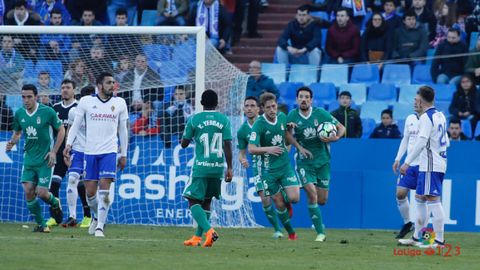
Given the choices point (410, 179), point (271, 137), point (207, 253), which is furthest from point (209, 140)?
point (410, 179)

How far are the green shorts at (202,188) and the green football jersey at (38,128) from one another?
3.99 m

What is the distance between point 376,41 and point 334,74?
1150 mm

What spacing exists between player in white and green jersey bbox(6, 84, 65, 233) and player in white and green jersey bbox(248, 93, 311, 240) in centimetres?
336

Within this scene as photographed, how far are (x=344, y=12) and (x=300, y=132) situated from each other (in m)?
8.00

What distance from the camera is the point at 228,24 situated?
1013 inches

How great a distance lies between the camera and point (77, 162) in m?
19.6

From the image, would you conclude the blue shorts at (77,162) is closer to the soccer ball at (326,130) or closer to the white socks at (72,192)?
the white socks at (72,192)

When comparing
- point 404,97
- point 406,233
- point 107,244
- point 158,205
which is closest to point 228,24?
point 404,97

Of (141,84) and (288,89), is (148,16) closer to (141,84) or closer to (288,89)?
(288,89)

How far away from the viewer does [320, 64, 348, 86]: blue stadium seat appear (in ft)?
82.1

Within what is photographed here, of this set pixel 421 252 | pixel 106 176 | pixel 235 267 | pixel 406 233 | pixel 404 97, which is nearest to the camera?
pixel 235 267

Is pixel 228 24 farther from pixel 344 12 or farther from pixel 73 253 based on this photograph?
pixel 73 253

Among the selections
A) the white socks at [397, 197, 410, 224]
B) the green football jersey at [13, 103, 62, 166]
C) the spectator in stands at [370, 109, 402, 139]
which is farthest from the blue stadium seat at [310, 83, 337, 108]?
the green football jersey at [13, 103, 62, 166]

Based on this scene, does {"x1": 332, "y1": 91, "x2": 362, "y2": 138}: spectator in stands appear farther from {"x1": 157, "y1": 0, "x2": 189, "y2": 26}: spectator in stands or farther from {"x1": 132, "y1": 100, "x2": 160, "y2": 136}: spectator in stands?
{"x1": 157, "y1": 0, "x2": 189, "y2": 26}: spectator in stands
